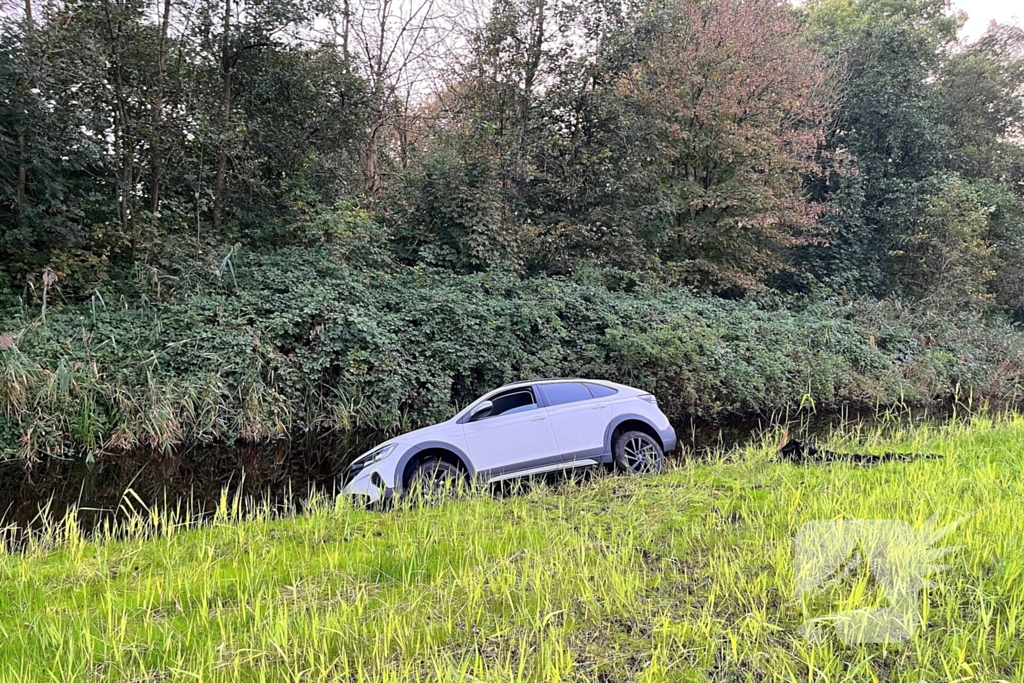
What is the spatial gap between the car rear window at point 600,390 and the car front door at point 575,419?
0.27ft

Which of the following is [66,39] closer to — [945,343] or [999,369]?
[945,343]

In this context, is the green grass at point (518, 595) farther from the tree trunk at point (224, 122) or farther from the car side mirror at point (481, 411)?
the tree trunk at point (224, 122)

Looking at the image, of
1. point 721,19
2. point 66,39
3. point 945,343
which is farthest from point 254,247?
point 945,343

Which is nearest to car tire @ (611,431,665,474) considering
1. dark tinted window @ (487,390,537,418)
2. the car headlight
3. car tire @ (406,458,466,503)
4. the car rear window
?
the car rear window

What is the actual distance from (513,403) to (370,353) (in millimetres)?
4071

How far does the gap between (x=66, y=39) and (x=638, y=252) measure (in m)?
Result: 12.7

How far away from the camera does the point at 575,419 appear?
23.0ft

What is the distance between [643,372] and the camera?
12000 millimetres

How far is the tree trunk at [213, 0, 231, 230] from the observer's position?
472 inches

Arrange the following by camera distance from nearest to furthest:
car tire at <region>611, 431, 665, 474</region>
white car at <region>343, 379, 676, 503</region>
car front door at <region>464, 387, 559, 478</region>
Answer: white car at <region>343, 379, 676, 503</region> < car front door at <region>464, 387, 559, 478</region> < car tire at <region>611, 431, 665, 474</region>

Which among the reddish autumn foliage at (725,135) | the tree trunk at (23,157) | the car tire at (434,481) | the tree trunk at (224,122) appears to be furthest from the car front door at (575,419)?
the reddish autumn foliage at (725,135)

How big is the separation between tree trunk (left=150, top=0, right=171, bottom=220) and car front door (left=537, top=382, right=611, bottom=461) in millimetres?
8835

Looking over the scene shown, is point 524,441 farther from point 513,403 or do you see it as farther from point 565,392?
point 565,392

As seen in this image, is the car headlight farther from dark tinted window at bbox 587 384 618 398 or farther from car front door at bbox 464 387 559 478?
dark tinted window at bbox 587 384 618 398
